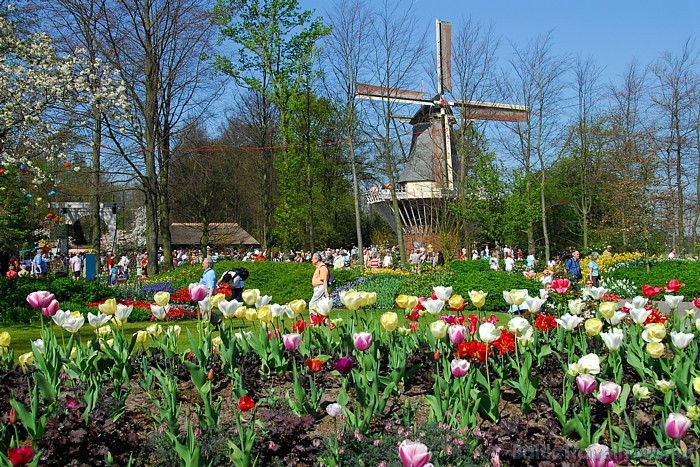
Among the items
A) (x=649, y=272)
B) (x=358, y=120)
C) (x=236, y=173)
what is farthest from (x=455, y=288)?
(x=236, y=173)

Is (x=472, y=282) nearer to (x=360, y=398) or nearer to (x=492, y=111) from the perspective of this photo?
(x=360, y=398)

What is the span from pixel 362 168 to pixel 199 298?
4216 centimetres

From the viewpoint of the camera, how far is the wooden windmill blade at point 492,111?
27634 millimetres

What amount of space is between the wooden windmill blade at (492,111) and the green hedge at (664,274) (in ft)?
32.3

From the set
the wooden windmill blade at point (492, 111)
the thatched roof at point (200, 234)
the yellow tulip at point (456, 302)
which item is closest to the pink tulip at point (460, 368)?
the yellow tulip at point (456, 302)

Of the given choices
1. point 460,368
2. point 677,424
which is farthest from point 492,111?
point 677,424

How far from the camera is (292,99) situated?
28.8 meters

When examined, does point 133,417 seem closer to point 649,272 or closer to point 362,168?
point 649,272

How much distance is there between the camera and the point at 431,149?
3878 cm

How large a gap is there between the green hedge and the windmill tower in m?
9.65

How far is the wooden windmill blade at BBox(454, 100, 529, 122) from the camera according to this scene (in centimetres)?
2763

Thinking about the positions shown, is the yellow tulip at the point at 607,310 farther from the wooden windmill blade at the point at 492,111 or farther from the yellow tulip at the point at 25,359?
the wooden windmill blade at the point at 492,111

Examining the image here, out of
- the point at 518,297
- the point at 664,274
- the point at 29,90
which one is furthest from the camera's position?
the point at 664,274

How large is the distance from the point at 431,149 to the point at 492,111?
9062 mm
